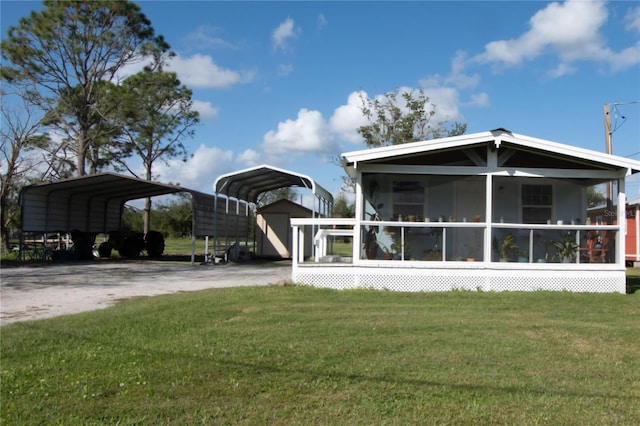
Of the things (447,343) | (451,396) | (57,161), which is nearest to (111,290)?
(447,343)

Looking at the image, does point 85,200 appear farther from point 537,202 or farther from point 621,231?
point 621,231

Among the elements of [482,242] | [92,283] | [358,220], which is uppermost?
[358,220]

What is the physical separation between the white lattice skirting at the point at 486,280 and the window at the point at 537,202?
1396mm

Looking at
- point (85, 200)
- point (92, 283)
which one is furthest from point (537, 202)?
point (85, 200)

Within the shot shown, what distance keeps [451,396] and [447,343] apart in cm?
176

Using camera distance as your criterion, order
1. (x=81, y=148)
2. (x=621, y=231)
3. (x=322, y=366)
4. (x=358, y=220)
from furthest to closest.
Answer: (x=81, y=148) < (x=358, y=220) < (x=621, y=231) < (x=322, y=366)

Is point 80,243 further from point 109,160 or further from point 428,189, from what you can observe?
point 428,189

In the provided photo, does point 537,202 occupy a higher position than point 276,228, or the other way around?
point 537,202

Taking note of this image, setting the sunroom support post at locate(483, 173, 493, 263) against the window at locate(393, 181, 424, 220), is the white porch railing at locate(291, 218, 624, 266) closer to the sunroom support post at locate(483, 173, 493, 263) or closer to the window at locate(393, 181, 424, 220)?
the sunroom support post at locate(483, 173, 493, 263)

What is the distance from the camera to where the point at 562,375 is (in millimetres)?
5355

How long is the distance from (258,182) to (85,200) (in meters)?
7.49

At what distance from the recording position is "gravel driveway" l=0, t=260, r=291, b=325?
9500 millimetres

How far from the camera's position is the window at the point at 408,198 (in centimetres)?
1198

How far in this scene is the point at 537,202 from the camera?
476 inches
